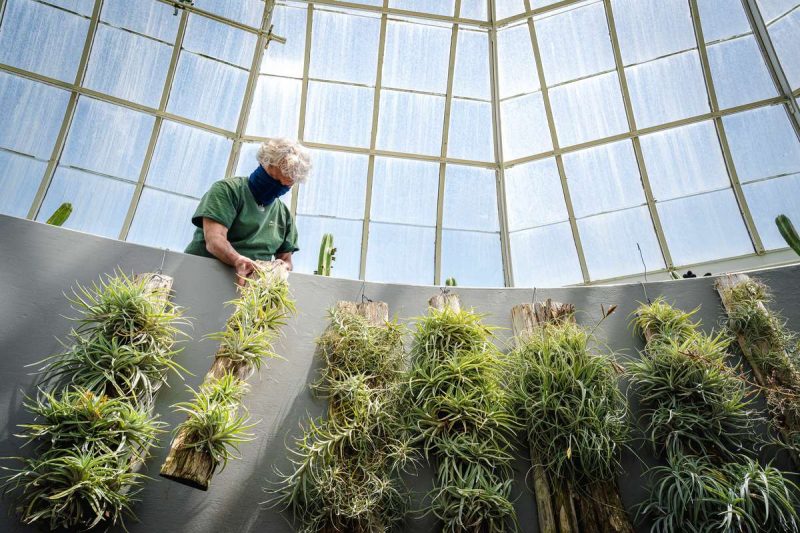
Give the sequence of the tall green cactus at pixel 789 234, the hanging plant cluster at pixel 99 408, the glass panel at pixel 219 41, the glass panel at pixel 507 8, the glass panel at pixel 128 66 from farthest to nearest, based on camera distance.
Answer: the glass panel at pixel 507 8
the glass panel at pixel 219 41
the glass panel at pixel 128 66
the tall green cactus at pixel 789 234
the hanging plant cluster at pixel 99 408

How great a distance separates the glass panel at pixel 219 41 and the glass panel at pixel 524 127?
3.22 m

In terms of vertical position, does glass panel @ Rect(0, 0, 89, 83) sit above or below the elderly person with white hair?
above

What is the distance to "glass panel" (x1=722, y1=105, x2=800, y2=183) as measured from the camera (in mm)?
6600

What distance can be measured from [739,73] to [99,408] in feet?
24.1

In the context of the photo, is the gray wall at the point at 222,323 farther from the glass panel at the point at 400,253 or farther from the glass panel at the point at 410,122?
the glass panel at the point at 410,122

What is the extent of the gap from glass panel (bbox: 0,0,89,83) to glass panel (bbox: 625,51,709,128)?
254 inches

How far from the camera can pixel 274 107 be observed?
707 cm

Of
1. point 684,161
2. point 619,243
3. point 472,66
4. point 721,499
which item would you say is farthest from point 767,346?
point 472,66

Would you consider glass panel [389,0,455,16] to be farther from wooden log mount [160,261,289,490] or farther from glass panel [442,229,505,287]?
wooden log mount [160,261,289,490]

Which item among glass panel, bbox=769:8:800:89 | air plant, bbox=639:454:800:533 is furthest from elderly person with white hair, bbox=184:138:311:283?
glass panel, bbox=769:8:800:89

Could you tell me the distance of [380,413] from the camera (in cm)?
303

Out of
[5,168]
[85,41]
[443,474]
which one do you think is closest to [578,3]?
[85,41]

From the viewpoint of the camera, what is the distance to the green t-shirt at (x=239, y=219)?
3.57 meters

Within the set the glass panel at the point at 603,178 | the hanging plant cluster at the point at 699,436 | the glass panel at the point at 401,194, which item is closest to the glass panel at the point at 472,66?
the glass panel at the point at 401,194
